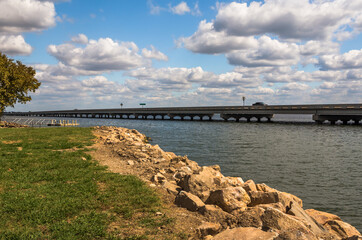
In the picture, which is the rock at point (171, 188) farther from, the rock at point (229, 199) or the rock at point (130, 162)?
the rock at point (130, 162)

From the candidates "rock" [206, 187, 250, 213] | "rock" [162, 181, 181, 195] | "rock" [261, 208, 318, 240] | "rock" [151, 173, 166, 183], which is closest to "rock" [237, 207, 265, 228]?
"rock" [261, 208, 318, 240]

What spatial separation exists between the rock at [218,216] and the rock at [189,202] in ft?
0.78

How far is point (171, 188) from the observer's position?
385 inches

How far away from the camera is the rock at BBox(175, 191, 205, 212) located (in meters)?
7.88

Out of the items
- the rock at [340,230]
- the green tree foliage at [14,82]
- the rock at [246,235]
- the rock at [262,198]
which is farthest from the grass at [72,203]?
the green tree foliage at [14,82]

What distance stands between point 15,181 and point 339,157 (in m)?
27.0

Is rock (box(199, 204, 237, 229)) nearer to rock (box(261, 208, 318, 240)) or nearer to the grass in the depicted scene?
rock (box(261, 208, 318, 240))

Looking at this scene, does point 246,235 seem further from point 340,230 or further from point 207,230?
point 340,230

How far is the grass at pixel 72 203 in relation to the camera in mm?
6465

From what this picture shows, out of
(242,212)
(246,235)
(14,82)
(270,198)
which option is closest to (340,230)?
(270,198)

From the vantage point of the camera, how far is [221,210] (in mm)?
7535

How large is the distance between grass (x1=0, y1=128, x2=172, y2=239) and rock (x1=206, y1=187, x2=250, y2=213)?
5.86 ft

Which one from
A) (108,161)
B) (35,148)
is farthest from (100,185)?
(35,148)

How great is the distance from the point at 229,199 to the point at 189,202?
1270 mm
